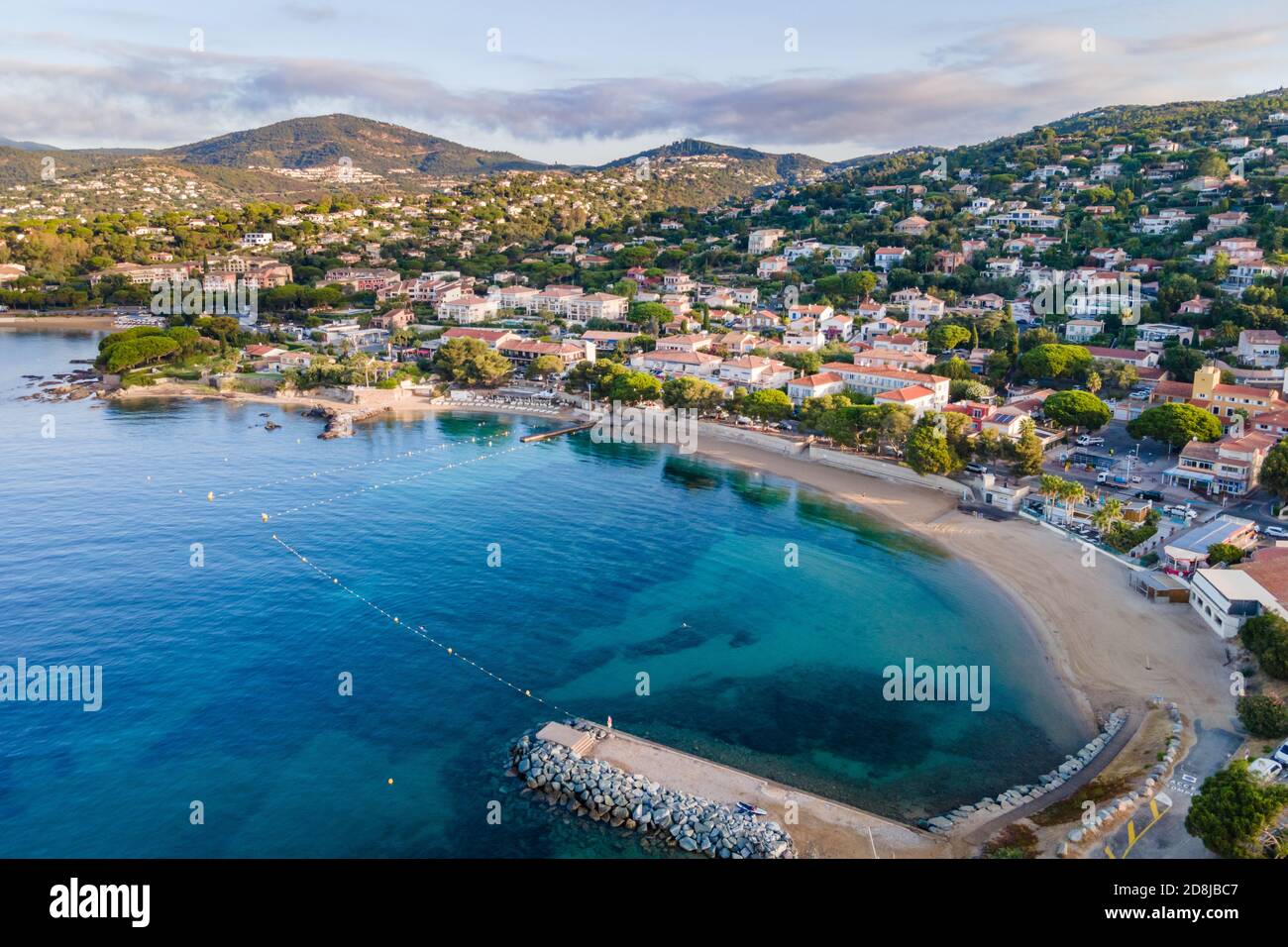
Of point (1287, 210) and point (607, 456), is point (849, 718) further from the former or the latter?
point (1287, 210)

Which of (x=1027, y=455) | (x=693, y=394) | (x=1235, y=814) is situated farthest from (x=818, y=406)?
(x=1235, y=814)

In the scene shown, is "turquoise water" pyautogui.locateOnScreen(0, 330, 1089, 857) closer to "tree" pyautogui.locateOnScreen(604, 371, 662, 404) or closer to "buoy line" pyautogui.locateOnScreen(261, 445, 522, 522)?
"buoy line" pyautogui.locateOnScreen(261, 445, 522, 522)

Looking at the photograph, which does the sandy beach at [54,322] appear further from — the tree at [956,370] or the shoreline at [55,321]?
the tree at [956,370]

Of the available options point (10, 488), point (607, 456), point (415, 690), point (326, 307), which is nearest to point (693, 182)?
point (326, 307)

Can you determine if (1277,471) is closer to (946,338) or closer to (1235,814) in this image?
(1235,814)

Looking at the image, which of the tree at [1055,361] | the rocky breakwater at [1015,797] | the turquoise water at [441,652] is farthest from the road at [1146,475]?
the rocky breakwater at [1015,797]

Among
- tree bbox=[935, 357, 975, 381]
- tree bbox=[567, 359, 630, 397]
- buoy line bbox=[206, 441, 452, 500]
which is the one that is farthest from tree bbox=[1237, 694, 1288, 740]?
tree bbox=[567, 359, 630, 397]
